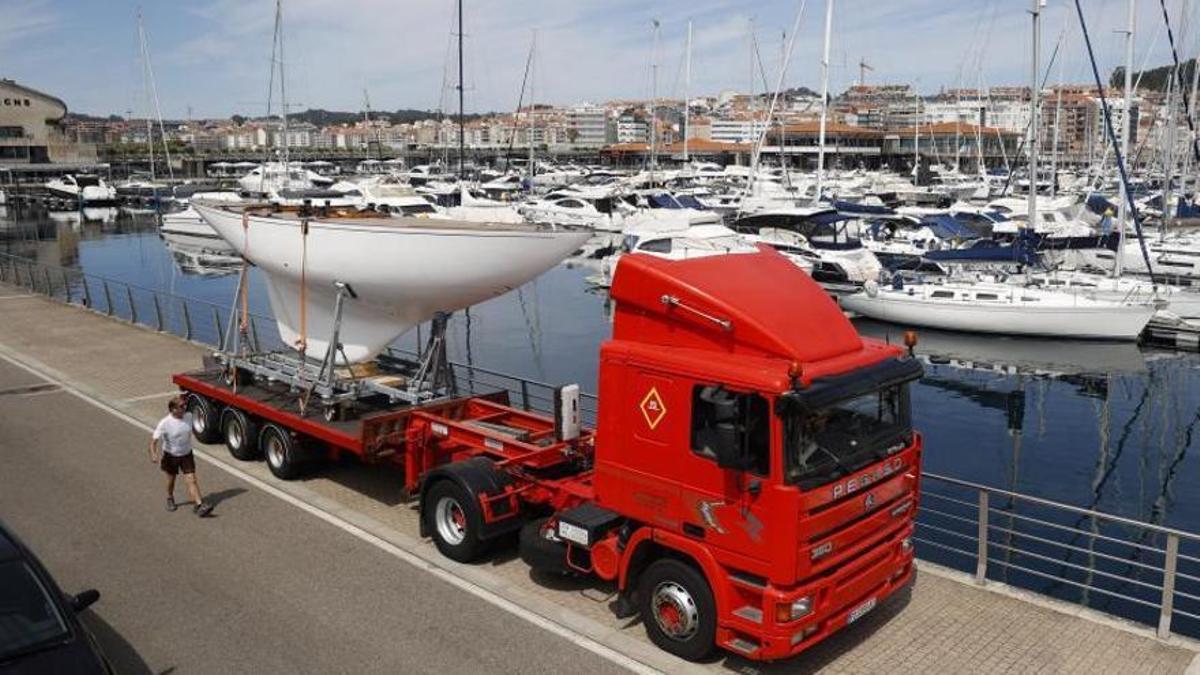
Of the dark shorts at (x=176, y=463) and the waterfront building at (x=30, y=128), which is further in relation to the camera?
the waterfront building at (x=30, y=128)

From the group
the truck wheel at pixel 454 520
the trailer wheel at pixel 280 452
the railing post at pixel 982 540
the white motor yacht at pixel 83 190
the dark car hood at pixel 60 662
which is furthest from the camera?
the white motor yacht at pixel 83 190

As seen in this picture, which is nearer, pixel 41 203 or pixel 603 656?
pixel 603 656

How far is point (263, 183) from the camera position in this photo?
258ft

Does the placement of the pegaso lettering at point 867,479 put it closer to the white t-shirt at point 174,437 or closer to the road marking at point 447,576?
the road marking at point 447,576

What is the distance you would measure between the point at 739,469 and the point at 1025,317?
90.9 ft

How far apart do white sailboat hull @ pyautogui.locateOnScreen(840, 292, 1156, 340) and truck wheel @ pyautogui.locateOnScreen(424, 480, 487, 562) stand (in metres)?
26.5

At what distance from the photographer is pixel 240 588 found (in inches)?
355

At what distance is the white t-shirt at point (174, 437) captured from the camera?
10.8m

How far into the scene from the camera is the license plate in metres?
7.45

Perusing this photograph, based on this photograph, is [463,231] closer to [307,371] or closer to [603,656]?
[307,371]

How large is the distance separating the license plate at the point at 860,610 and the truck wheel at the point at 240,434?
8.60 meters

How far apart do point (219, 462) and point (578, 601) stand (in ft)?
21.6

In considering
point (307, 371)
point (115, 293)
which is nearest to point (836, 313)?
point (307, 371)

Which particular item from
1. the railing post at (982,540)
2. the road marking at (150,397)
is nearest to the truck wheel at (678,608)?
the railing post at (982,540)
